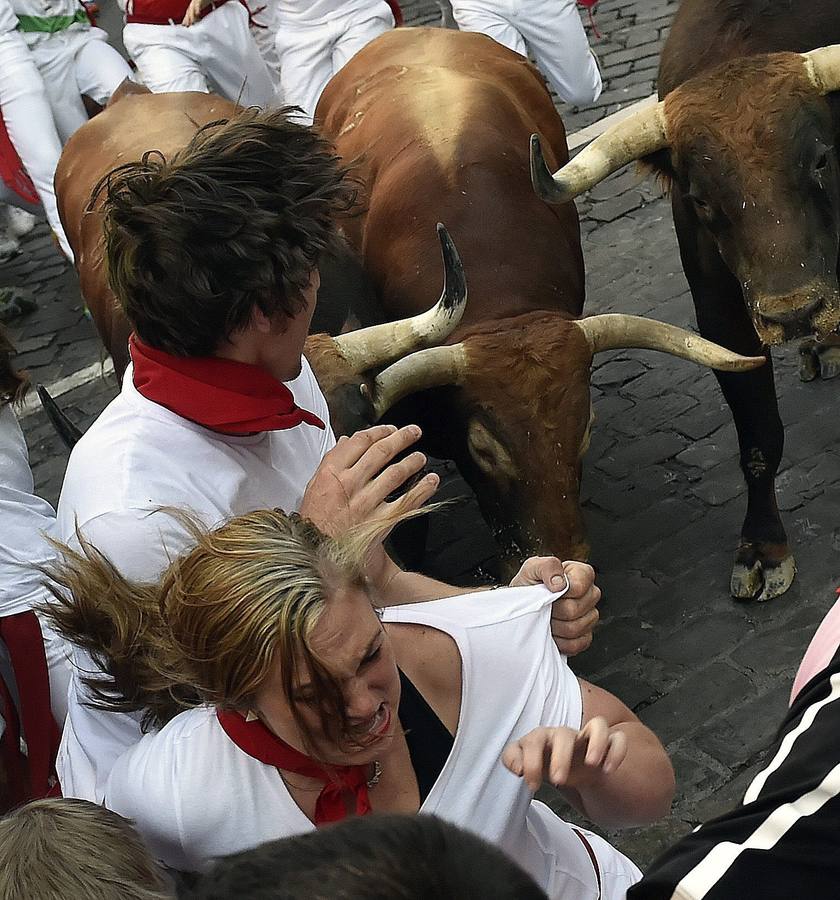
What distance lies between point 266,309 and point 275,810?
1129 mm

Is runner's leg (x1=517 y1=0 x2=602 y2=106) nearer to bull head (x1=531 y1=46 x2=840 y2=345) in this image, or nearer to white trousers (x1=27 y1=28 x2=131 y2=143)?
white trousers (x1=27 y1=28 x2=131 y2=143)

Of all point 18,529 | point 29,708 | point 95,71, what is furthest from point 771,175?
point 95,71

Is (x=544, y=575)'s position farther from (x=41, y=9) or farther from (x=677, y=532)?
(x=41, y=9)

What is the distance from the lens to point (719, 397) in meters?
6.11

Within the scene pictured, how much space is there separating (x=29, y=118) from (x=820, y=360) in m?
5.69

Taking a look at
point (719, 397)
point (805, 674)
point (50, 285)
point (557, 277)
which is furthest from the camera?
point (50, 285)

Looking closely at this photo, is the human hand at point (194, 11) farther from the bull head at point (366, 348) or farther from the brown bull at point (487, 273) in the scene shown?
the bull head at point (366, 348)

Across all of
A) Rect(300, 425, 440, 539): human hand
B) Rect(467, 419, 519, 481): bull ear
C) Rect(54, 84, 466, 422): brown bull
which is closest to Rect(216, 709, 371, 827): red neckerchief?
Rect(300, 425, 440, 539): human hand

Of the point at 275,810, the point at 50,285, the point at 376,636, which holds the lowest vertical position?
the point at 50,285

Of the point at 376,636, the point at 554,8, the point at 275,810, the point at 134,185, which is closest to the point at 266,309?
the point at 134,185

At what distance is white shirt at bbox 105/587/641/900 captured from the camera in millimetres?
1994

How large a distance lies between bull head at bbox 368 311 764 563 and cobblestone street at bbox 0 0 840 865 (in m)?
0.77

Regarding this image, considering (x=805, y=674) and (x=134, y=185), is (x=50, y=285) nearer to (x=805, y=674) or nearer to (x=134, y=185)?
(x=134, y=185)

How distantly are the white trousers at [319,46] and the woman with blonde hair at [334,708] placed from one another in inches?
223
